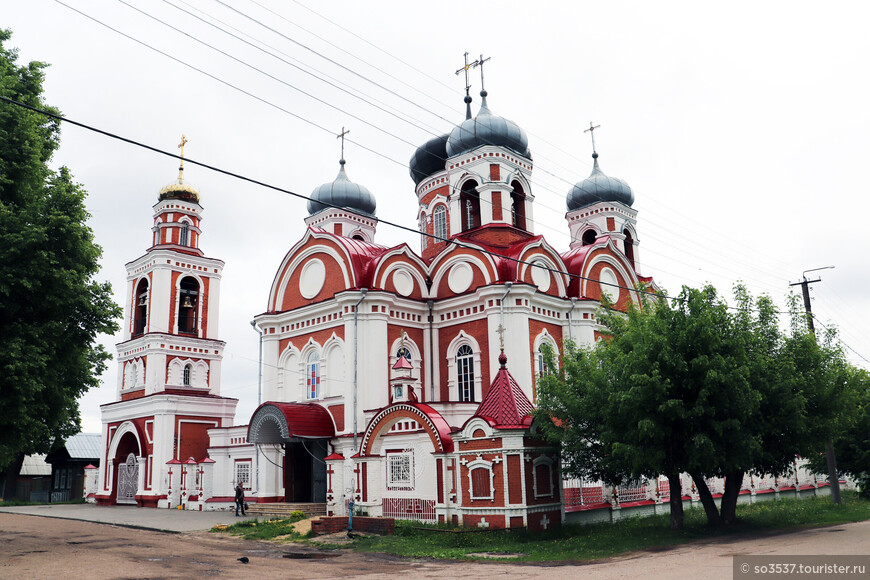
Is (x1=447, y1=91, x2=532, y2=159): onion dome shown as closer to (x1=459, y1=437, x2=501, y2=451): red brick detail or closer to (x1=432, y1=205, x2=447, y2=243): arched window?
(x1=432, y1=205, x2=447, y2=243): arched window

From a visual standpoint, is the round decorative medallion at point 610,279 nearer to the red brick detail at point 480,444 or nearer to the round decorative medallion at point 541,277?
the round decorative medallion at point 541,277

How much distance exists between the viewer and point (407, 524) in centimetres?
1662

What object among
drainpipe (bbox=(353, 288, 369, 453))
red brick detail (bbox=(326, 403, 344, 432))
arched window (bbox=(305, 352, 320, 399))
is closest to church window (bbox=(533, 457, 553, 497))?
drainpipe (bbox=(353, 288, 369, 453))

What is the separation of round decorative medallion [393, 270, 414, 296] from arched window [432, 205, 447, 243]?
3.89 m

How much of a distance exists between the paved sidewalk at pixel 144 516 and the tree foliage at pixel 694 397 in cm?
1012

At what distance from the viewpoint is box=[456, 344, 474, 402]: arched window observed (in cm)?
2252

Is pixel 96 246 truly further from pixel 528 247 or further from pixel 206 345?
pixel 206 345

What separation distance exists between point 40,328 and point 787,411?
14739 millimetres

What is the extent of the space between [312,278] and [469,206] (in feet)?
20.5

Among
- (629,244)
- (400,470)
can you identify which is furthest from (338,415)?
(629,244)

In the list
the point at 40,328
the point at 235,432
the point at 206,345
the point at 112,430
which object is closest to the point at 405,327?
the point at 235,432

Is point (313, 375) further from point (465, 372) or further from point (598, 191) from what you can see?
point (598, 191)

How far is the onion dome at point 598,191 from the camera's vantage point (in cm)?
3275

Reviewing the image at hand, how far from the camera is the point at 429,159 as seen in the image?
30.2 m
